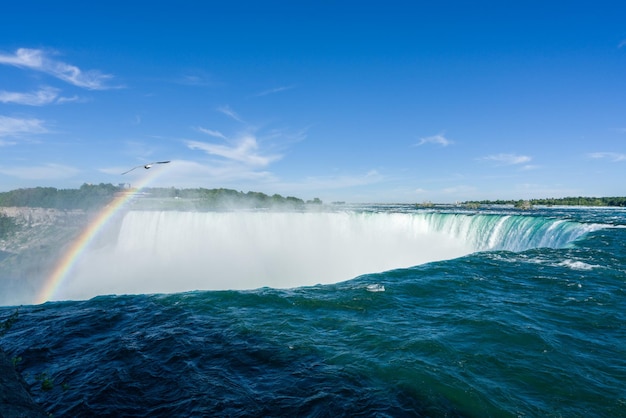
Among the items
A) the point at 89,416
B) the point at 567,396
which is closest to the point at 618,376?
the point at 567,396

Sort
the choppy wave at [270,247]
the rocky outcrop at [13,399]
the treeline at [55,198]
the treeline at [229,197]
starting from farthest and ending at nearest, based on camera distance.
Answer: the treeline at [229,197]
the treeline at [55,198]
the choppy wave at [270,247]
the rocky outcrop at [13,399]

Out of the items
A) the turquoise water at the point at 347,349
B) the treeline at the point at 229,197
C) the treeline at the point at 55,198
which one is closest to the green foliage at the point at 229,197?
the treeline at the point at 229,197

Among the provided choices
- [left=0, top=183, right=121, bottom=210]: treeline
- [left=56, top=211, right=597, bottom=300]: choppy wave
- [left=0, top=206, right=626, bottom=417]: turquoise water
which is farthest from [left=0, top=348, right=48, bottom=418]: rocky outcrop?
[left=0, top=183, right=121, bottom=210]: treeline

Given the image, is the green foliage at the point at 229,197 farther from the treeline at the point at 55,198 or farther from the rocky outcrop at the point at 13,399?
the rocky outcrop at the point at 13,399

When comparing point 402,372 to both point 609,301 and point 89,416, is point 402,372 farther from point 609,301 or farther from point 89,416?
point 609,301

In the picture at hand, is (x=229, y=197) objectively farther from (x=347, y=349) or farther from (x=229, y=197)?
(x=347, y=349)

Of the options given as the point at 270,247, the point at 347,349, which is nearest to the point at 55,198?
the point at 270,247

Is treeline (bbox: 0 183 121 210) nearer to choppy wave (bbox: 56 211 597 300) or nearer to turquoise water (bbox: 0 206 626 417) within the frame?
choppy wave (bbox: 56 211 597 300)
